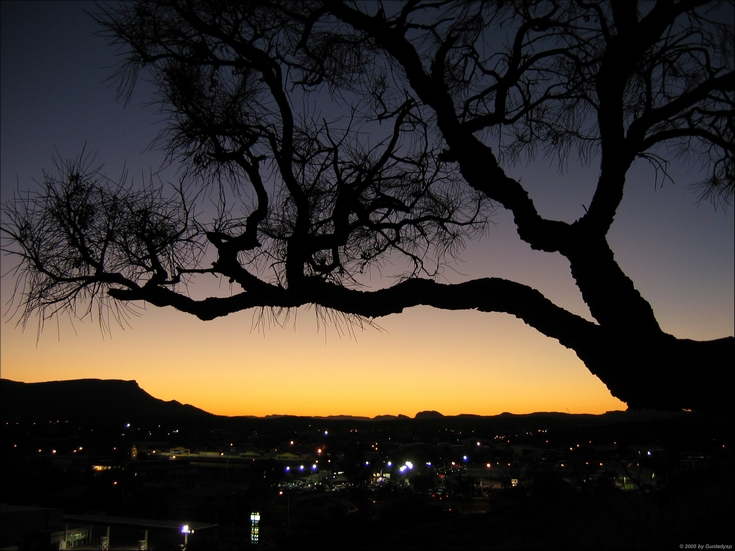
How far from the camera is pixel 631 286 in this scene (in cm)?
221

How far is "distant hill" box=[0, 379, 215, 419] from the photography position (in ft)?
21.6

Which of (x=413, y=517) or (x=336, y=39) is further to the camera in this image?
(x=413, y=517)

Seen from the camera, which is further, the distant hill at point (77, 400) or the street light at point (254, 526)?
the distant hill at point (77, 400)

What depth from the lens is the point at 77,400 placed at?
329 inches

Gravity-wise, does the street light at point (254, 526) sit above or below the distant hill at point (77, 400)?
below

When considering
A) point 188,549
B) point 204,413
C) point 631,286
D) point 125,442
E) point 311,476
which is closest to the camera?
point 631,286

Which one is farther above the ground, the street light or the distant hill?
the distant hill

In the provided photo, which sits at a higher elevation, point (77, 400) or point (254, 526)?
point (77, 400)

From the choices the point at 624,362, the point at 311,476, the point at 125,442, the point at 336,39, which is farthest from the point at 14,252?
the point at 311,476

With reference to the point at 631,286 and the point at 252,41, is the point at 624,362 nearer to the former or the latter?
the point at 631,286

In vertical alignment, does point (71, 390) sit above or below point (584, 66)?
below

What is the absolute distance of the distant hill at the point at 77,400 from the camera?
6594 mm

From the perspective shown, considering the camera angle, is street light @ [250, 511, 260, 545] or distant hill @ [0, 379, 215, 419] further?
distant hill @ [0, 379, 215, 419]

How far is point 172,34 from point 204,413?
46.0 feet
